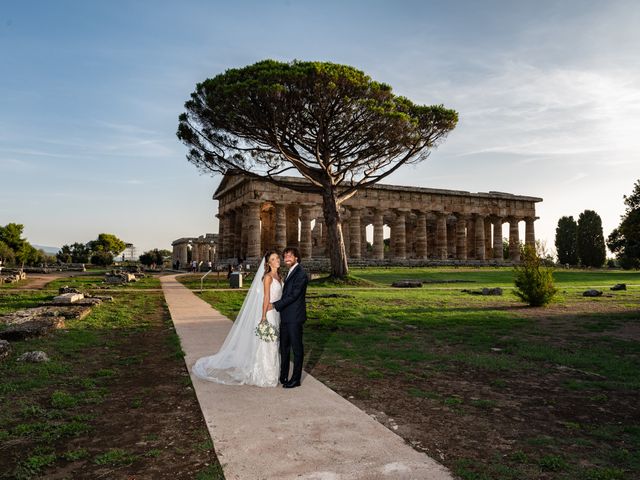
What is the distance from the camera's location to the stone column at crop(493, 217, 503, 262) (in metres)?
56.2

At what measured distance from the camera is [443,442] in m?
4.47

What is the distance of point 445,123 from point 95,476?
26.5 metres

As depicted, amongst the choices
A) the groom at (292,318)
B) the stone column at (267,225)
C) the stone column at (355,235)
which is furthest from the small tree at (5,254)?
the groom at (292,318)

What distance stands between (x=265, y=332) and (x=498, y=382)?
3.47 metres

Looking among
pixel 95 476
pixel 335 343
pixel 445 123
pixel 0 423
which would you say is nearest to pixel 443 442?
pixel 95 476

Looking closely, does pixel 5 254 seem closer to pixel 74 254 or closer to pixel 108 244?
pixel 74 254

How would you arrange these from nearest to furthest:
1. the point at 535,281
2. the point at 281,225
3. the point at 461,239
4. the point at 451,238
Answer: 1. the point at 535,281
2. the point at 281,225
3. the point at 461,239
4. the point at 451,238

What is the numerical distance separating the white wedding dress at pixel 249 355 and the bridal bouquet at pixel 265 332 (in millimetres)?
65

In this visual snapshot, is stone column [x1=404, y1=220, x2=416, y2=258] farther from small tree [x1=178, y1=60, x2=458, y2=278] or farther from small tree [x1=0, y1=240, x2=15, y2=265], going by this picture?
small tree [x1=0, y1=240, x2=15, y2=265]

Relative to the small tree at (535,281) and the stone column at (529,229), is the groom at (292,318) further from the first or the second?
the stone column at (529,229)

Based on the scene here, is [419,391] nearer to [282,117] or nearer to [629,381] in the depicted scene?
[629,381]

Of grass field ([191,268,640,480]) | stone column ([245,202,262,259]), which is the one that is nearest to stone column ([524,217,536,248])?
stone column ([245,202,262,259])

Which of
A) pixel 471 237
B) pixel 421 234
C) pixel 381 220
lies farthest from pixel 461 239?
pixel 381 220

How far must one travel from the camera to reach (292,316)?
6.53m
